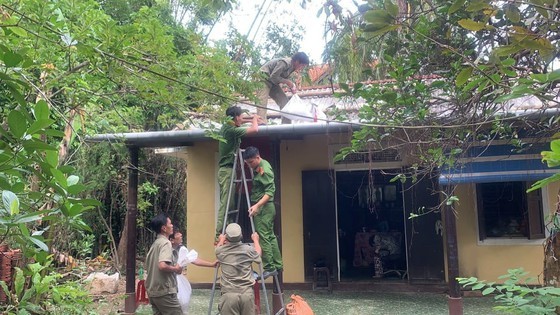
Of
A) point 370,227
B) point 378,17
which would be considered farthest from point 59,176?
point 370,227

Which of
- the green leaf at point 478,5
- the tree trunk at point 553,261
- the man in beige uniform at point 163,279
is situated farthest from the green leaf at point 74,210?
the tree trunk at point 553,261

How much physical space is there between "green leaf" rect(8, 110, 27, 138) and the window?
7.05 m

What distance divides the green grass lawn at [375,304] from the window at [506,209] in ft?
3.93

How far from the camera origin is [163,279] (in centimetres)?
438

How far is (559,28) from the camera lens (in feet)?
9.37

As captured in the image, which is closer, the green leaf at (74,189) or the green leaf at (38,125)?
the green leaf at (38,125)

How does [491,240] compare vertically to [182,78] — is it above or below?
below

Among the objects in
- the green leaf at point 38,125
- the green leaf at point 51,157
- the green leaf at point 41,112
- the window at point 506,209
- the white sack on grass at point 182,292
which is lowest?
the white sack on grass at point 182,292

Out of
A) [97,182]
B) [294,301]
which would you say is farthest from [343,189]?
[97,182]

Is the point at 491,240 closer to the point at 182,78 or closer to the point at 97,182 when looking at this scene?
the point at 182,78

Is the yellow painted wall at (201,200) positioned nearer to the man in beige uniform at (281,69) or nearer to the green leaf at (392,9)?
the man in beige uniform at (281,69)

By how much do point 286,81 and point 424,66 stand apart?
2253 mm

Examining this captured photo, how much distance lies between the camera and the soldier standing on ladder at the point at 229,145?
16.1ft

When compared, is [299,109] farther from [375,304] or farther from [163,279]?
[375,304]
